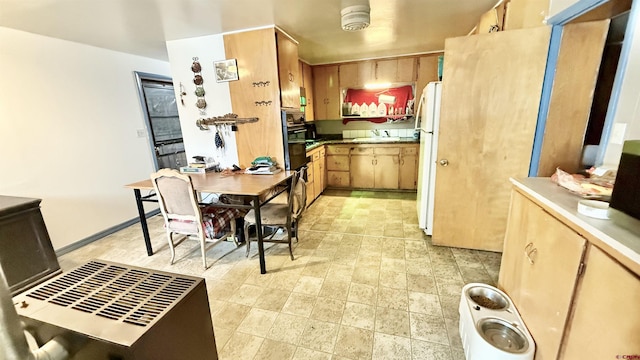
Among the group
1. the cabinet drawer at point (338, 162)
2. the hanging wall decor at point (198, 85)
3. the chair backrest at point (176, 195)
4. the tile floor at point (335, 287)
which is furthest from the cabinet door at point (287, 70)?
the tile floor at point (335, 287)

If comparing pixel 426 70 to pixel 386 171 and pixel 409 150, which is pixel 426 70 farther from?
pixel 386 171

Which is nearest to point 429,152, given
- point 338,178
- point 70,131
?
point 338,178

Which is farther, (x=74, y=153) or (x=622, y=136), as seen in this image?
(x=74, y=153)

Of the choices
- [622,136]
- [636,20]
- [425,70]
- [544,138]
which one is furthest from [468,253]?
[425,70]

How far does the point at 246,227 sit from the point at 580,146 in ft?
9.57

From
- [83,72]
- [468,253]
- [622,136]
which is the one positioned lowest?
[468,253]

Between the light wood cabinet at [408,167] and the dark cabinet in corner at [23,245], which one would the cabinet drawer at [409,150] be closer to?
the light wood cabinet at [408,167]

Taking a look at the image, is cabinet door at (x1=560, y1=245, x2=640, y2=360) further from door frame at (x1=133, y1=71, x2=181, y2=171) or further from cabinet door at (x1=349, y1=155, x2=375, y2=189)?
door frame at (x1=133, y1=71, x2=181, y2=171)

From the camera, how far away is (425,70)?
4332mm

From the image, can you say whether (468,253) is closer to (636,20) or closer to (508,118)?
(508,118)

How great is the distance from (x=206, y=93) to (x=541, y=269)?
343 cm

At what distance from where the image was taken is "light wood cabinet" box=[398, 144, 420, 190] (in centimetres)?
430

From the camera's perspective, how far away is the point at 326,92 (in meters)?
4.84

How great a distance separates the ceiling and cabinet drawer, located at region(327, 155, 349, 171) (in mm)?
1902
